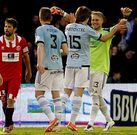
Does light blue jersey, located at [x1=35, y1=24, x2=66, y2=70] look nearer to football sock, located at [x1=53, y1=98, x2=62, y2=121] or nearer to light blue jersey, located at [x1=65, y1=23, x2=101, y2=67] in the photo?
light blue jersey, located at [x1=65, y1=23, x2=101, y2=67]

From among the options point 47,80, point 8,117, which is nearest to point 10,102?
point 8,117

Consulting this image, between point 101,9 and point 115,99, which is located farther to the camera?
point 101,9

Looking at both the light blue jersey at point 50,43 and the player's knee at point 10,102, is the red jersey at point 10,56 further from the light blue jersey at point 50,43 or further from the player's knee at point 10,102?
the light blue jersey at point 50,43

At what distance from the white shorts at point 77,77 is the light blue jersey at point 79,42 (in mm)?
110

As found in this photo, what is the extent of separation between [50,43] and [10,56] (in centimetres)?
86

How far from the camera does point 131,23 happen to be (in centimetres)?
2309

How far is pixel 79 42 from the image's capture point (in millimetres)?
15352

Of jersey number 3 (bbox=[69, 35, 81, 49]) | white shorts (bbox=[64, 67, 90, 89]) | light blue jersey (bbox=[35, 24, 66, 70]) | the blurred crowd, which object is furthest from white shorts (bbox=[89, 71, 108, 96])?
the blurred crowd

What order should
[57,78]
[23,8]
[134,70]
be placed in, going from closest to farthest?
[57,78] < [134,70] < [23,8]

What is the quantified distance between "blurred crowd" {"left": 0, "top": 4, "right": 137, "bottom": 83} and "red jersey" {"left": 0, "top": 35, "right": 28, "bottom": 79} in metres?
6.00

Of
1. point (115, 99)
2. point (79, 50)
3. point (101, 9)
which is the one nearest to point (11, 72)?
point (79, 50)

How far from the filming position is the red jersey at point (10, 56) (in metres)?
15.3

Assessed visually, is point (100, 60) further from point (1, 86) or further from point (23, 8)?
point (23, 8)

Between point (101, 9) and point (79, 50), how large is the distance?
30.6ft
